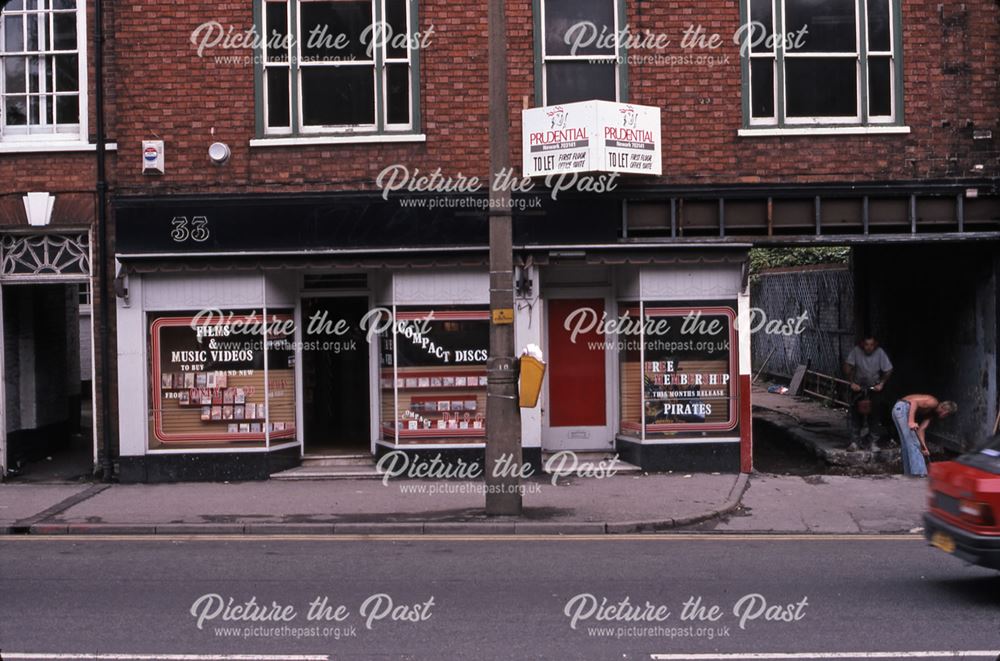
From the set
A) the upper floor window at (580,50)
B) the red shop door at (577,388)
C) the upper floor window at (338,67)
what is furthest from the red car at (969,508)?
the upper floor window at (338,67)

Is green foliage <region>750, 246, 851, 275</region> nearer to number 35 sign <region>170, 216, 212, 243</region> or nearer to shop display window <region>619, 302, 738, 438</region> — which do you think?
shop display window <region>619, 302, 738, 438</region>

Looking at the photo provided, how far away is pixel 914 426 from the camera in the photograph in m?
14.1

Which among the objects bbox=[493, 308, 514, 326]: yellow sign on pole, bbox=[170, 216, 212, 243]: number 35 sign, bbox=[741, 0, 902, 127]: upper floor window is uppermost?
bbox=[741, 0, 902, 127]: upper floor window

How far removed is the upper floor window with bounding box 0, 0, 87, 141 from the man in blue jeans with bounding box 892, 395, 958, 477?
11.6m

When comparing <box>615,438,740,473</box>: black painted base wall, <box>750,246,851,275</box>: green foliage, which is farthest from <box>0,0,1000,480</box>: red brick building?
<box>750,246,851,275</box>: green foliage

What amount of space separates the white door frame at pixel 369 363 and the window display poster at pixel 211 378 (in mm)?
429

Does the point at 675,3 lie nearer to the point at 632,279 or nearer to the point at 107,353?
the point at 632,279

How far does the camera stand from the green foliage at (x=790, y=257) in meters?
26.9

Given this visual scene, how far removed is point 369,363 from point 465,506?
3.70 meters

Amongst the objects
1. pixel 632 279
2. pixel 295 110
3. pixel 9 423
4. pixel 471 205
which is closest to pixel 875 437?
pixel 632 279

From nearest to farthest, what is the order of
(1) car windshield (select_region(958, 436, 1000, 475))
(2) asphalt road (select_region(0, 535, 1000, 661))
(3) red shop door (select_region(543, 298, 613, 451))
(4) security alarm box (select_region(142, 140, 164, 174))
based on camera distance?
(2) asphalt road (select_region(0, 535, 1000, 661)), (1) car windshield (select_region(958, 436, 1000, 475)), (4) security alarm box (select_region(142, 140, 164, 174)), (3) red shop door (select_region(543, 298, 613, 451))

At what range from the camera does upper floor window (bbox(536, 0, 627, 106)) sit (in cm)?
1443

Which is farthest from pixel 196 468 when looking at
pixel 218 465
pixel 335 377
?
pixel 335 377

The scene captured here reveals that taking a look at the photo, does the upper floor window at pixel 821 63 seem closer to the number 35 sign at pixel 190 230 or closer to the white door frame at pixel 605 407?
the white door frame at pixel 605 407
